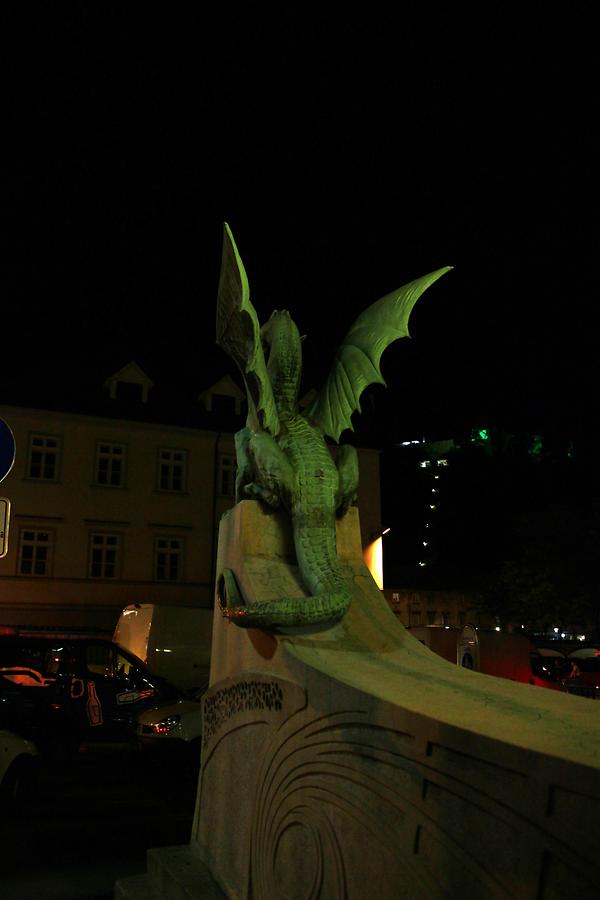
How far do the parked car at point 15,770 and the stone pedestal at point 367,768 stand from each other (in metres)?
3.80

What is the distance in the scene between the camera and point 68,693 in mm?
10609

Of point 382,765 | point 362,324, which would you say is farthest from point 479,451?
point 382,765

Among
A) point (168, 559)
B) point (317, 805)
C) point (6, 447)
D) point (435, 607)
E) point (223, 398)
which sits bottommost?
point (317, 805)

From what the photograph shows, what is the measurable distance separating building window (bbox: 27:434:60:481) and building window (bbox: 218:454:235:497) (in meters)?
5.92

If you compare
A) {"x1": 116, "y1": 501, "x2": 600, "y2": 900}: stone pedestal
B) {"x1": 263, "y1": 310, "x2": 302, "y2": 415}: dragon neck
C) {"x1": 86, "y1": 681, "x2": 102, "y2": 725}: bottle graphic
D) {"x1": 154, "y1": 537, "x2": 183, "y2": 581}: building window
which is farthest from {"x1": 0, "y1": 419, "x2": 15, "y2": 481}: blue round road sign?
{"x1": 154, "y1": 537, "x2": 183, "y2": 581}: building window

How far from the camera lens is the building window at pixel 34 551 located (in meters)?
25.6

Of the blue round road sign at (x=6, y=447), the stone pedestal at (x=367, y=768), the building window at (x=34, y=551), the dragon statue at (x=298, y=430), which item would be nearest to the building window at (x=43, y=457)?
the building window at (x=34, y=551)

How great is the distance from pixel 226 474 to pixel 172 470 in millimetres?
2058

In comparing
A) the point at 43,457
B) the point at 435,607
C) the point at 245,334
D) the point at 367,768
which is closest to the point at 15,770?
the point at 245,334

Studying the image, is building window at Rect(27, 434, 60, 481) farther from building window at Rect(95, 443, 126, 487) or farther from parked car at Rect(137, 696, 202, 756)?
parked car at Rect(137, 696, 202, 756)

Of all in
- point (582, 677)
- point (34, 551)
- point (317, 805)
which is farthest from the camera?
point (34, 551)

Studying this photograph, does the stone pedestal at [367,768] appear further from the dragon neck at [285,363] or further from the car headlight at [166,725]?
the car headlight at [166,725]

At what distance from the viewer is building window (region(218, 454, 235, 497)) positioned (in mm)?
29312

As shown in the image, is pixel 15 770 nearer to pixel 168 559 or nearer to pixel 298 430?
pixel 298 430
